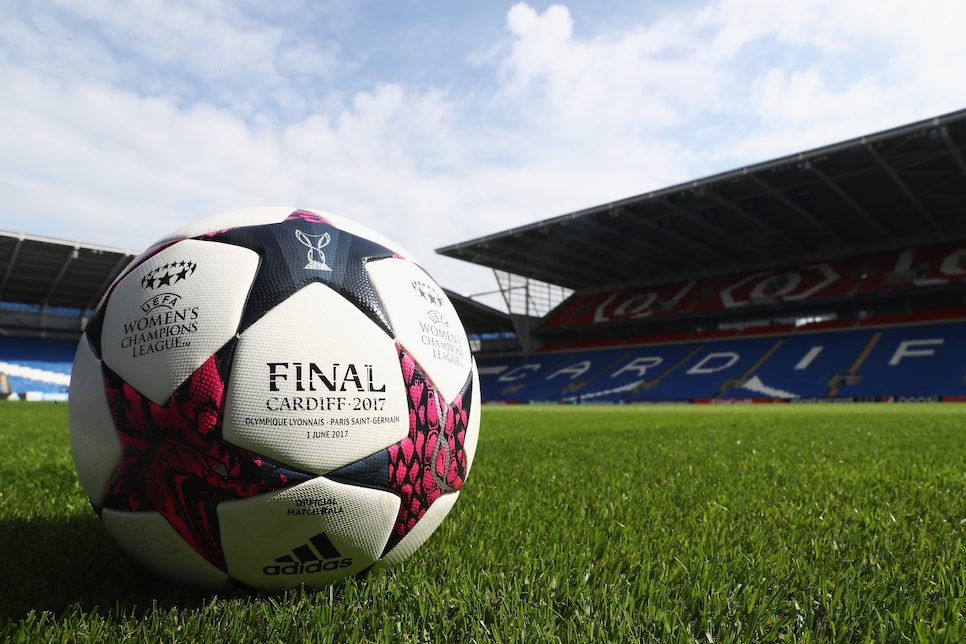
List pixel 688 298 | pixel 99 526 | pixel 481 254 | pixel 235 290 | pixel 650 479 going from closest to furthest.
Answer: pixel 235 290 → pixel 99 526 → pixel 650 479 → pixel 481 254 → pixel 688 298

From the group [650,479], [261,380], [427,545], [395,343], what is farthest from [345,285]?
[650,479]

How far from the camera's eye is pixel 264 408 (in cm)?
159

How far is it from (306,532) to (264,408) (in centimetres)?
37

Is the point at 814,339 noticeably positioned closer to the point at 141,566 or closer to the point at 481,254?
the point at 481,254

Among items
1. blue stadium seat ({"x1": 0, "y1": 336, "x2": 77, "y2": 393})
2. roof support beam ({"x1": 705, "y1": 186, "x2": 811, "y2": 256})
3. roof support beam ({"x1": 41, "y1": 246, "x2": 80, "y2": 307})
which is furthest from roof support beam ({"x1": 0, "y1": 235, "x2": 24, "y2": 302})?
roof support beam ({"x1": 705, "y1": 186, "x2": 811, "y2": 256})

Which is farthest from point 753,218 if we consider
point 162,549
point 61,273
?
point 61,273

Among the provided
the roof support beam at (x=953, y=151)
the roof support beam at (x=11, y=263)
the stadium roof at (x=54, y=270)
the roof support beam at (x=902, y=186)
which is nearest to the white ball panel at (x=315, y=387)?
the roof support beam at (x=953, y=151)

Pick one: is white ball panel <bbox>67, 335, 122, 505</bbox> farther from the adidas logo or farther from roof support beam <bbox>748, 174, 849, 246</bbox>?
roof support beam <bbox>748, 174, 849, 246</bbox>

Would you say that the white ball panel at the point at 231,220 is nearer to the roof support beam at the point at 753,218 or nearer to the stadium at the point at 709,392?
the stadium at the point at 709,392

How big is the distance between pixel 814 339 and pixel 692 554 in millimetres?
33691

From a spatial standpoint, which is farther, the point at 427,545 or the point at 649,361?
the point at 649,361

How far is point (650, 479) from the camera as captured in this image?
12.9 ft

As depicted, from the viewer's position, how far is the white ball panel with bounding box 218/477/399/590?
1.62 metres

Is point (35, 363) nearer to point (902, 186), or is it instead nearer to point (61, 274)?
point (61, 274)
